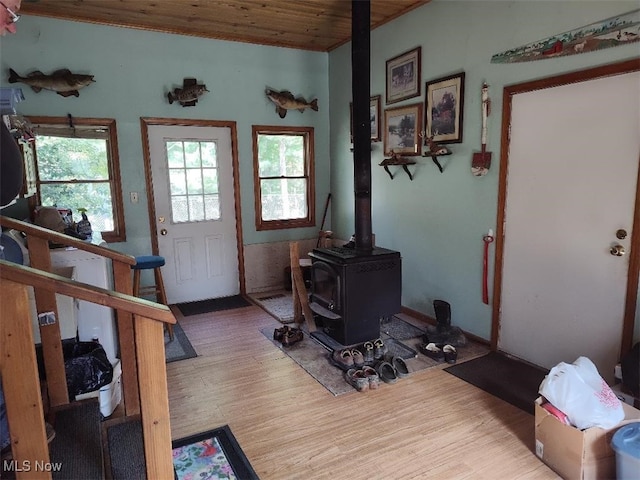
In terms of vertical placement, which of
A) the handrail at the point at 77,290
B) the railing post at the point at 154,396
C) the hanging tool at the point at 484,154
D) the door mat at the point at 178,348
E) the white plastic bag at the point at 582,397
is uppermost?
the hanging tool at the point at 484,154

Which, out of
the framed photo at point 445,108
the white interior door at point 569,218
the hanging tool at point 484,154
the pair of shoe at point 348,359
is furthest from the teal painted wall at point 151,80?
the white interior door at point 569,218

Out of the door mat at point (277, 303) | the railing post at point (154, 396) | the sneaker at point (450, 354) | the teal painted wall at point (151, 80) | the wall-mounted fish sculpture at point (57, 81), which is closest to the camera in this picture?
the railing post at point (154, 396)

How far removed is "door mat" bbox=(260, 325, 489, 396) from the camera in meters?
2.74

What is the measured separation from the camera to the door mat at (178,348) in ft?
10.3

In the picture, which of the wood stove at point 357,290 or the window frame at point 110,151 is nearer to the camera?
the wood stove at point 357,290

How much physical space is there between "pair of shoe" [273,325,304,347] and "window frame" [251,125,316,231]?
1.65 meters

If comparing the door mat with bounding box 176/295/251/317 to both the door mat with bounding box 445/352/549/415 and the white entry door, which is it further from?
the door mat with bounding box 445/352/549/415

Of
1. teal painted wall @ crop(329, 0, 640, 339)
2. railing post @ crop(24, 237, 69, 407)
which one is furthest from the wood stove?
railing post @ crop(24, 237, 69, 407)

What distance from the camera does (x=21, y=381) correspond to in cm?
112

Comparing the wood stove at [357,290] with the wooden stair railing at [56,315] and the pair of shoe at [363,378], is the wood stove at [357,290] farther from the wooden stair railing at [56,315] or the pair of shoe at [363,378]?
the wooden stair railing at [56,315]

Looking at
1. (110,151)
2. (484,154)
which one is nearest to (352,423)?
(484,154)

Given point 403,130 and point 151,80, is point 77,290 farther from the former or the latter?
point 151,80

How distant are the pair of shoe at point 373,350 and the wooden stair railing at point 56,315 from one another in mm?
1569

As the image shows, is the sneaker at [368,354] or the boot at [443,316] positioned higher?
the boot at [443,316]
